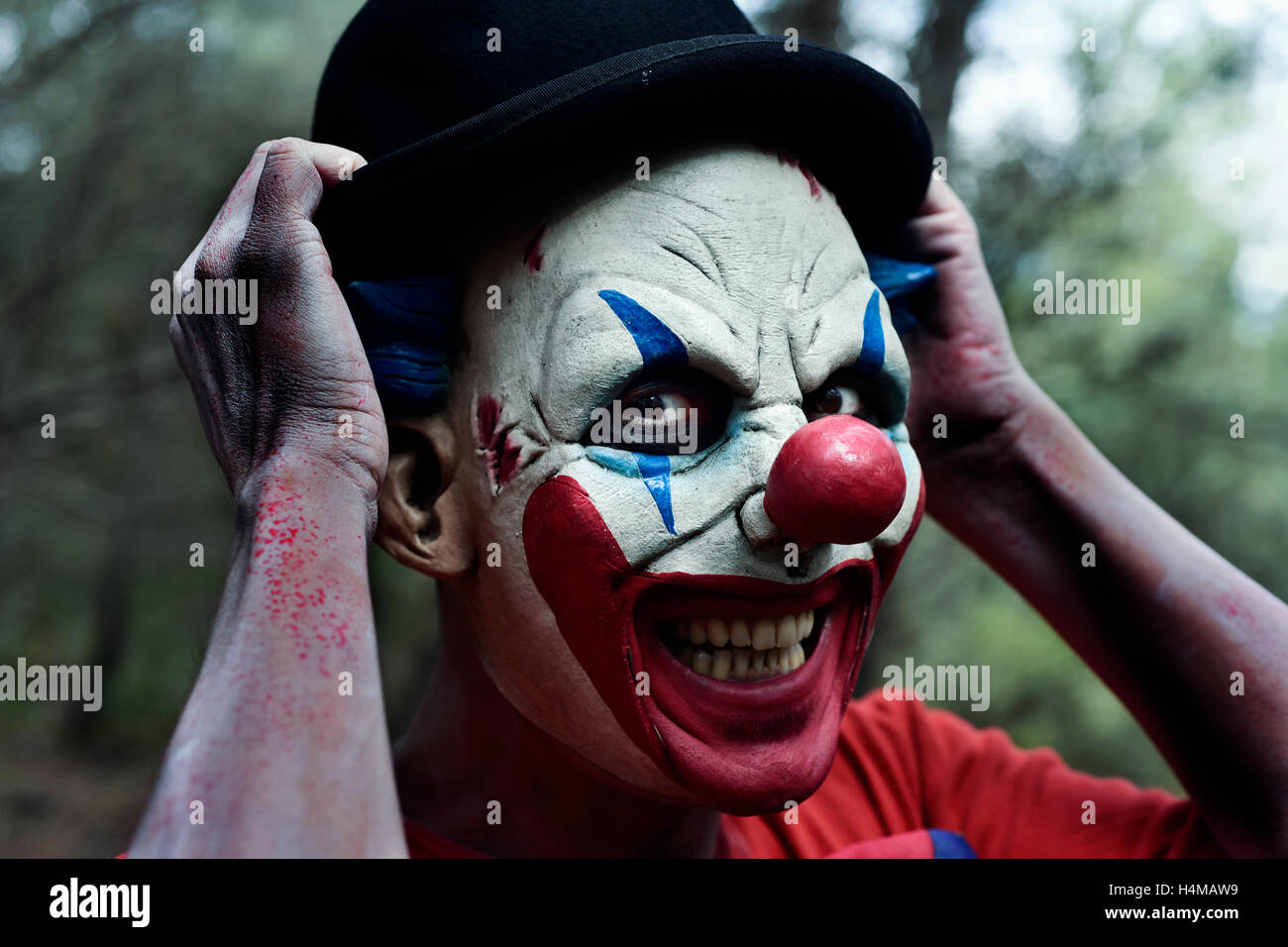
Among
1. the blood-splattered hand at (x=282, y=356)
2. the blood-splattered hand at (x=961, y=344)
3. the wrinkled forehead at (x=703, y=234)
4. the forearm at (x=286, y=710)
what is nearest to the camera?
the forearm at (x=286, y=710)

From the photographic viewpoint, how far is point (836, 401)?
68.8 inches

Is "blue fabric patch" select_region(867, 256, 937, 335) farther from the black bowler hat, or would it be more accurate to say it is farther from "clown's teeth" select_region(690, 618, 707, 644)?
"clown's teeth" select_region(690, 618, 707, 644)

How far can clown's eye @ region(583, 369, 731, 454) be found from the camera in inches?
61.4

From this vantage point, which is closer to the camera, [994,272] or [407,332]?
[407,332]

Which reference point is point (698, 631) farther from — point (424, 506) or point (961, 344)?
point (961, 344)

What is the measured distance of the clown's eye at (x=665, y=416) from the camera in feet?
5.12

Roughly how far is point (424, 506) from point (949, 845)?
4.24 ft

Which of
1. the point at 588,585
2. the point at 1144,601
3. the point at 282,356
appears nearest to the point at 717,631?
the point at 588,585

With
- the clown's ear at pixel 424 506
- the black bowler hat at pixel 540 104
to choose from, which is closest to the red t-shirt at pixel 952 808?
the clown's ear at pixel 424 506

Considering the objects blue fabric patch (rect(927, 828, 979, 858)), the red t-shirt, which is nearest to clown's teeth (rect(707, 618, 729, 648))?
the red t-shirt

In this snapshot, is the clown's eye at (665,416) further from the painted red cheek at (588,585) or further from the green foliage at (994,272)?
the green foliage at (994,272)

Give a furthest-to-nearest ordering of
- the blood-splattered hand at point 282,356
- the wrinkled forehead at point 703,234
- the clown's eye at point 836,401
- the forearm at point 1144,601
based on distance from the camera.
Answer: the forearm at point 1144,601
the clown's eye at point 836,401
the wrinkled forehead at point 703,234
the blood-splattered hand at point 282,356
